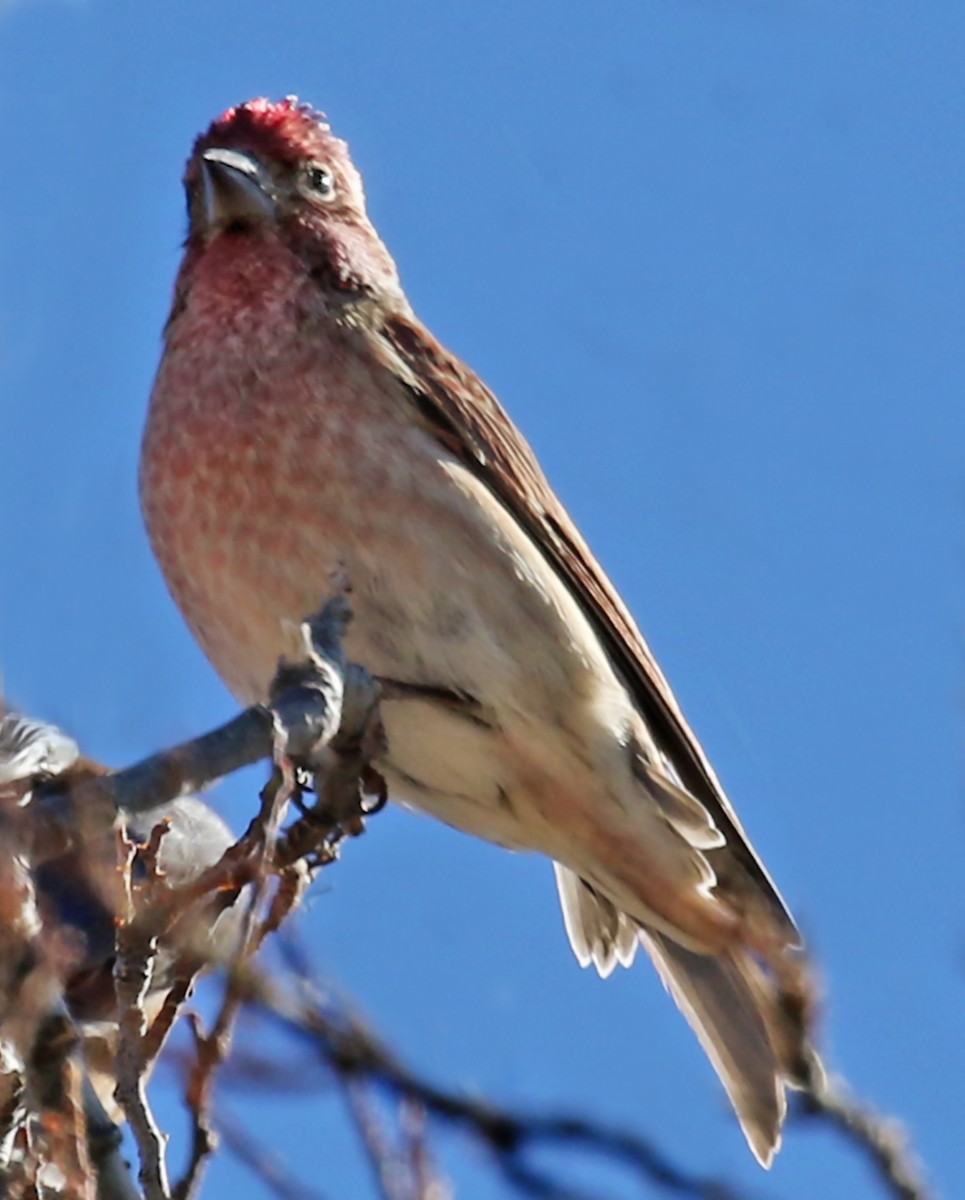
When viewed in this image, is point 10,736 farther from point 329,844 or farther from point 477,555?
point 477,555

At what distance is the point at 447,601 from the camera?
578 centimetres

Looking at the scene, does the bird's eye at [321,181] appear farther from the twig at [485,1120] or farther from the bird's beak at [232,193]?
the twig at [485,1120]

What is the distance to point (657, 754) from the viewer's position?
6.11 m

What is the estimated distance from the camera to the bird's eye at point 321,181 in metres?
6.92

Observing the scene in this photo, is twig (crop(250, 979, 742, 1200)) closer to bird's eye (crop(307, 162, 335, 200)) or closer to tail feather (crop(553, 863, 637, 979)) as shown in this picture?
tail feather (crop(553, 863, 637, 979))

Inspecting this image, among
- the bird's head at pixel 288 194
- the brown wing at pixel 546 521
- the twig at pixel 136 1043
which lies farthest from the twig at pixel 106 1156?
the bird's head at pixel 288 194

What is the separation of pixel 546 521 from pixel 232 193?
154 cm

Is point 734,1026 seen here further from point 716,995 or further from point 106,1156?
point 106,1156

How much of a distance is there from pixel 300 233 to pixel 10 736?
10.4 ft

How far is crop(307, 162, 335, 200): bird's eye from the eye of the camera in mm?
6922

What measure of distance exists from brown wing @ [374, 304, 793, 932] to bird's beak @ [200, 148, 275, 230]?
591 millimetres

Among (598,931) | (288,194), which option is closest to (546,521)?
(598,931)

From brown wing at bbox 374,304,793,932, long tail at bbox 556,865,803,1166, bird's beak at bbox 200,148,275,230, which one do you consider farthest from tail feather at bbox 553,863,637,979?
bird's beak at bbox 200,148,275,230

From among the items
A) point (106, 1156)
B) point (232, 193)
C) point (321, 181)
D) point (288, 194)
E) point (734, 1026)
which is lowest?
point (106, 1156)
